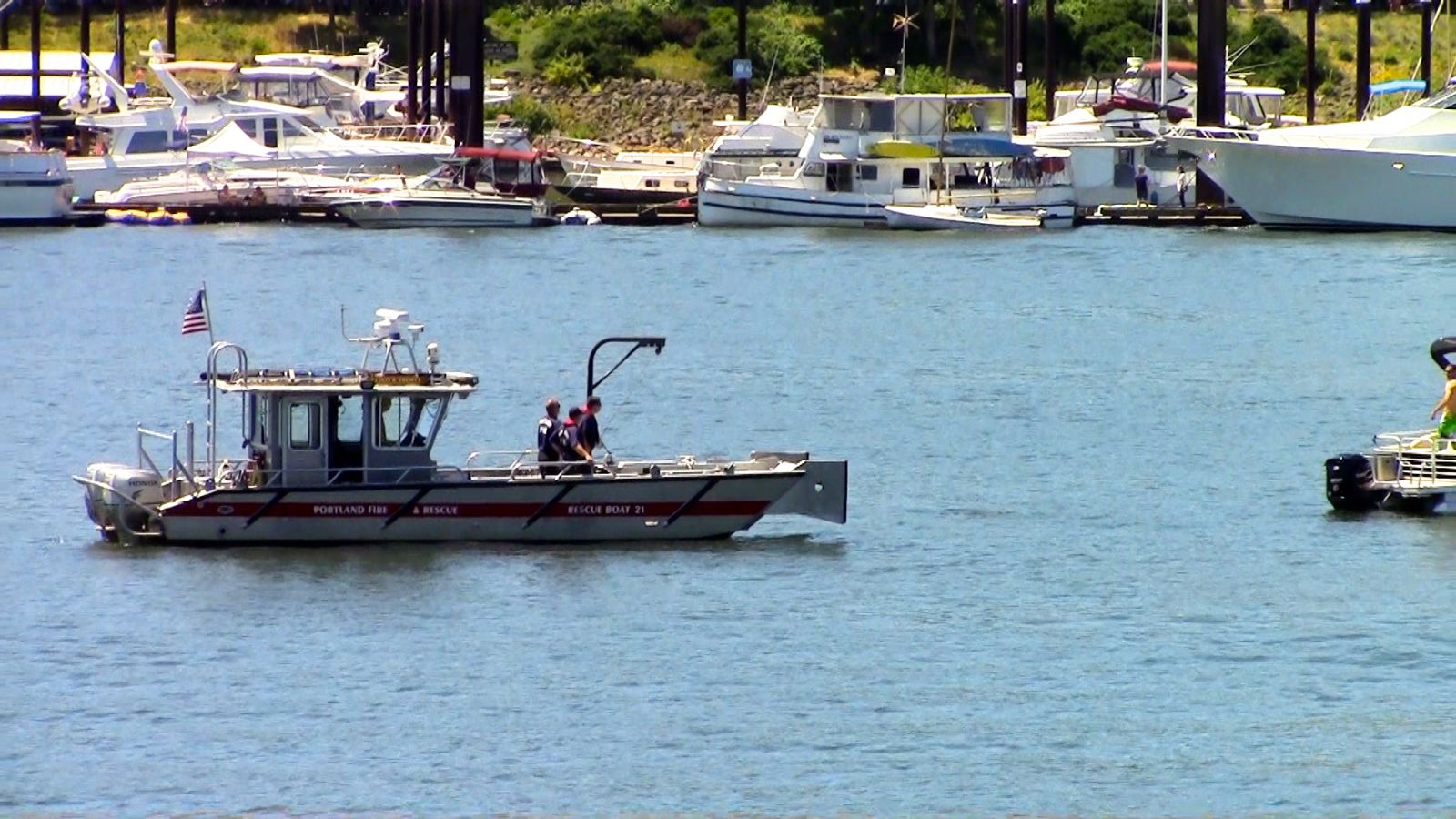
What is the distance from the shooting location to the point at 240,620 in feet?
92.7

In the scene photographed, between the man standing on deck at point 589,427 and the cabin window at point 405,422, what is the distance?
155cm

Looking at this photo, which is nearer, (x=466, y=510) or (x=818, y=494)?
(x=466, y=510)

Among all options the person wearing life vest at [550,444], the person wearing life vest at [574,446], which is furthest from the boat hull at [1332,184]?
the person wearing life vest at [550,444]

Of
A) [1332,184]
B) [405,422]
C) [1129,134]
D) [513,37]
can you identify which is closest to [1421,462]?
[405,422]

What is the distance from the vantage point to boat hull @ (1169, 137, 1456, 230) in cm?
7469

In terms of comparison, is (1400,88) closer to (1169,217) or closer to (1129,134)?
(1129,134)

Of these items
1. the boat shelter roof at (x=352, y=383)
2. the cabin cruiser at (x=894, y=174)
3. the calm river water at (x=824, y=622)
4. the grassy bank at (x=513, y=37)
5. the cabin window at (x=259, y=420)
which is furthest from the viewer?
the grassy bank at (x=513, y=37)

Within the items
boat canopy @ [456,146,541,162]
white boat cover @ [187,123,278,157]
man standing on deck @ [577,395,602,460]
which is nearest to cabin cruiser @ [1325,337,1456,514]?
man standing on deck @ [577,395,602,460]

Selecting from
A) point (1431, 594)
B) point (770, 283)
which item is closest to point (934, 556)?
point (1431, 594)

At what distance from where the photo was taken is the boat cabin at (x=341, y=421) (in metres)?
30.4

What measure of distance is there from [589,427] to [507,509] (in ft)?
4.14

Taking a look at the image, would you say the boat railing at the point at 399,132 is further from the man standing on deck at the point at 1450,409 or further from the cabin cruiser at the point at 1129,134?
the man standing on deck at the point at 1450,409

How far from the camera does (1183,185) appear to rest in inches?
3435

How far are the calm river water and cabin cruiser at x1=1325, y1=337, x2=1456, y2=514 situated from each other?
1.57 ft
